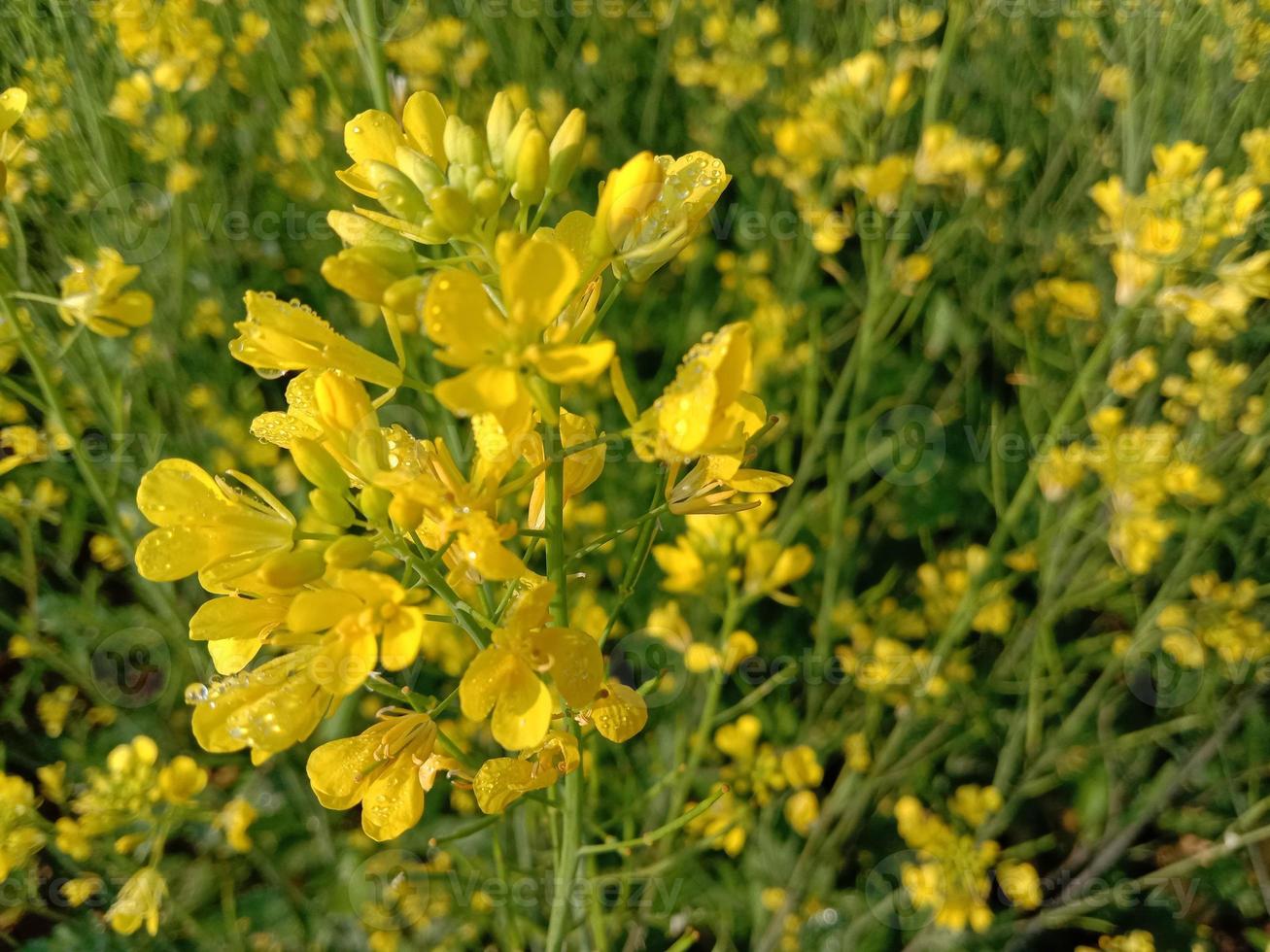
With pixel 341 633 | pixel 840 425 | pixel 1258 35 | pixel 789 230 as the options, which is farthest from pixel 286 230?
pixel 1258 35

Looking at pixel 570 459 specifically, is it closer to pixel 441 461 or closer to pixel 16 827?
pixel 441 461

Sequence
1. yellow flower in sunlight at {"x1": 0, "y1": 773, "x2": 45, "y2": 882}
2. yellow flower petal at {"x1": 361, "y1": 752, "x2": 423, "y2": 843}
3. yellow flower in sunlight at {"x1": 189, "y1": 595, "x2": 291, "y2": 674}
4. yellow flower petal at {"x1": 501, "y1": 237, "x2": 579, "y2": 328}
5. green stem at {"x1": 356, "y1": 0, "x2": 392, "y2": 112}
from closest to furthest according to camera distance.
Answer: yellow flower petal at {"x1": 501, "y1": 237, "x2": 579, "y2": 328} < yellow flower in sunlight at {"x1": 189, "y1": 595, "x2": 291, "y2": 674} < yellow flower petal at {"x1": 361, "y1": 752, "x2": 423, "y2": 843} < green stem at {"x1": 356, "y1": 0, "x2": 392, "y2": 112} < yellow flower in sunlight at {"x1": 0, "y1": 773, "x2": 45, "y2": 882}

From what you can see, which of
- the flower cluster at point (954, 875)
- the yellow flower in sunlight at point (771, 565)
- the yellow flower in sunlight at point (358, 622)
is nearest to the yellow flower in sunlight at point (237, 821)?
the yellow flower in sunlight at point (771, 565)

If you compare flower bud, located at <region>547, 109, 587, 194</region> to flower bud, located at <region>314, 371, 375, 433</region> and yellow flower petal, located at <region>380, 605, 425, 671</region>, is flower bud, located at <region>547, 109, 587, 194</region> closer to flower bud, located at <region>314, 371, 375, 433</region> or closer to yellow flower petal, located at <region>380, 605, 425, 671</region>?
flower bud, located at <region>314, 371, 375, 433</region>

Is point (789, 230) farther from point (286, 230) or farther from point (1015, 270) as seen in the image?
point (286, 230)

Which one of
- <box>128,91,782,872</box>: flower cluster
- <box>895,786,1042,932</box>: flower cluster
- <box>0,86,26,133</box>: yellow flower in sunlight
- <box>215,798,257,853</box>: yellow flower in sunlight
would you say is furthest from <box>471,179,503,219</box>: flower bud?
<box>895,786,1042,932</box>: flower cluster

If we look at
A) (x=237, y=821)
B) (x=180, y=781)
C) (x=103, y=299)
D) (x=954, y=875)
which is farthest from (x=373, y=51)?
(x=954, y=875)
